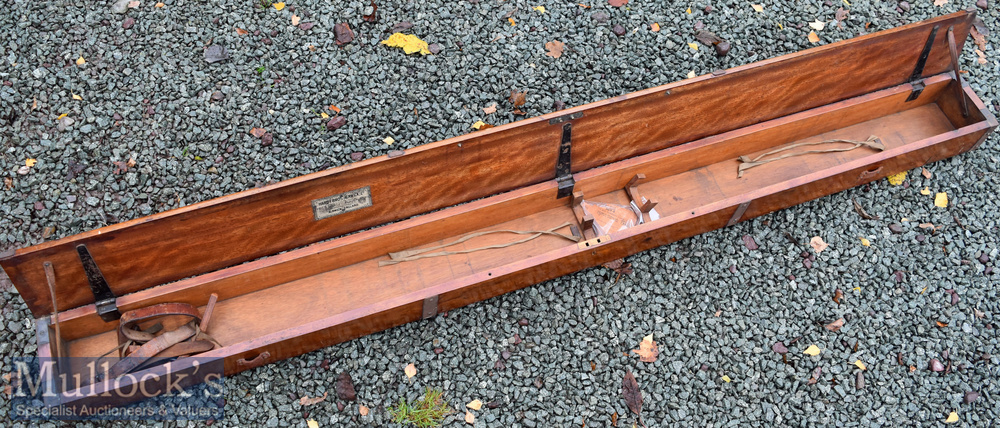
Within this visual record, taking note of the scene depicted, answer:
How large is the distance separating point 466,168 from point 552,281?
0.86 m

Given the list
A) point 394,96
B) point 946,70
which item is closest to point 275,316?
point 394,96

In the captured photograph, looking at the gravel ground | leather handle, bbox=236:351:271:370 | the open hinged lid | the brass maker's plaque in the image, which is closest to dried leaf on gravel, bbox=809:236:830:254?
the gravel ground

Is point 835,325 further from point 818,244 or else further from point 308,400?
point 308,400

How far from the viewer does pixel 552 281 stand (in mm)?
4398

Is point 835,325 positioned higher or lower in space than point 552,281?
lower

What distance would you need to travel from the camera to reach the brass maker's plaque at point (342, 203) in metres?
4.03

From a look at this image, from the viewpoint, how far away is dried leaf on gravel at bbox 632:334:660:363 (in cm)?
413

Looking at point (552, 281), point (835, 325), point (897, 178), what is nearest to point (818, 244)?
point (835, 325)

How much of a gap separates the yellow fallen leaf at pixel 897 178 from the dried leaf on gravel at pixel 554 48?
2.40 meters

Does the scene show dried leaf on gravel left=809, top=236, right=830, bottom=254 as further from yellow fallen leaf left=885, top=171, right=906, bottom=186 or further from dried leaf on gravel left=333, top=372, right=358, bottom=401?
dried leaf on gravel left=333, top=372, right=358, bottom=401

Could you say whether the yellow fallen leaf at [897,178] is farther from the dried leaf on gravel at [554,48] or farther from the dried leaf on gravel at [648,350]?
the dried leaf on gravel at [554,48]
